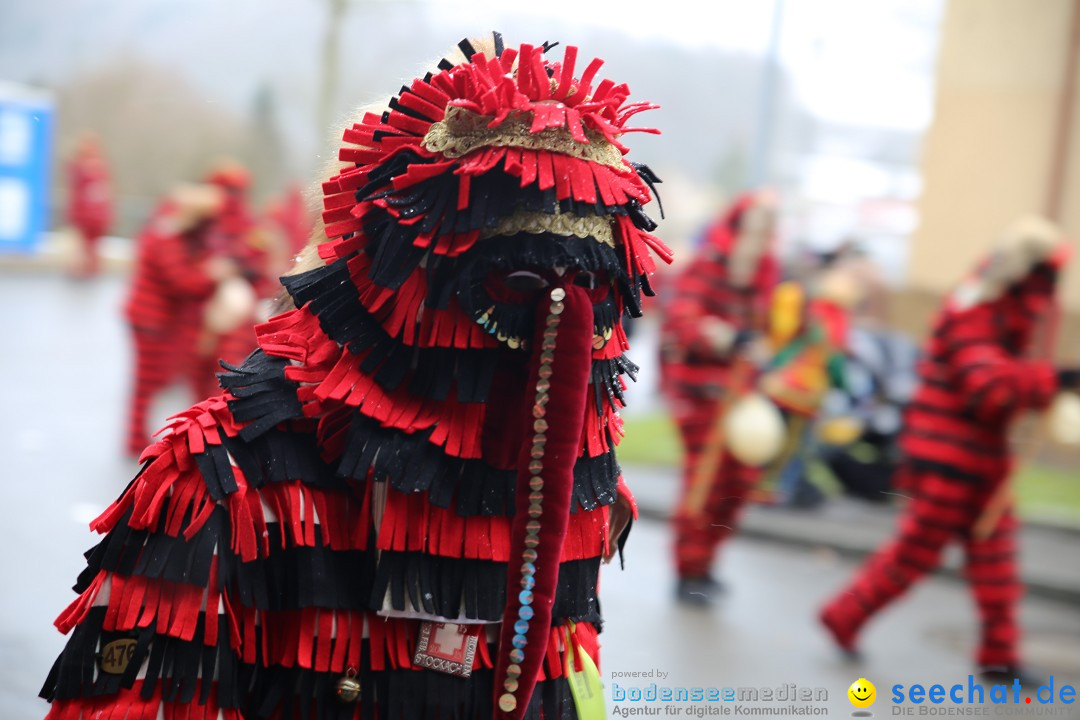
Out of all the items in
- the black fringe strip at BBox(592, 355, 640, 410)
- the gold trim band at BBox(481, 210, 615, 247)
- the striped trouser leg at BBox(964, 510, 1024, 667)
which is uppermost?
the gold trim band at BBox(481, 210, 615, 247)

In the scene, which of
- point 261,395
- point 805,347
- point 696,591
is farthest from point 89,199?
point 261,395

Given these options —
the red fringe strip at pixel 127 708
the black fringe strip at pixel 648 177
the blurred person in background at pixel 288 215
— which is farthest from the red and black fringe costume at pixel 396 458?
the blurred person in background at pixel 288 215

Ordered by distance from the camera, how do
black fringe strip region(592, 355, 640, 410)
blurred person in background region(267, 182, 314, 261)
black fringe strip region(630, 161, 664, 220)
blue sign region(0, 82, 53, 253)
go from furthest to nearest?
blurred person in background region(267, 182, 314, 261)
blue sign region(0, 82, 53, 253)
black fringe strip region(630, 161, 664, 220)
black fringe strip region(592, 355, 640, 410)

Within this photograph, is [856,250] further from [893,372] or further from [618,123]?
[618,123]

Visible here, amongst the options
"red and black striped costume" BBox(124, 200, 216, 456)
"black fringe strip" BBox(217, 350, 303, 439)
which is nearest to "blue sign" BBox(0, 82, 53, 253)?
"red and black striped costume" BBox(124, 200, 216, 456)

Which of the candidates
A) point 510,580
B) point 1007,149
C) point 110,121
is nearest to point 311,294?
point 510,580

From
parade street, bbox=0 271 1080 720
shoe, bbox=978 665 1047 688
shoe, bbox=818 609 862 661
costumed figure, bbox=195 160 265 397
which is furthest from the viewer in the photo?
costumed figure, bbox=195 160 265 397

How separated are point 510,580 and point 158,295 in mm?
5825

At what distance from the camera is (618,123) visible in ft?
5.01

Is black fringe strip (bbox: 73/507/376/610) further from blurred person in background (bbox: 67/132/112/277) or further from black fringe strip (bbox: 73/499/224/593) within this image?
blurred person in background (bbox: 67/132/112/277)

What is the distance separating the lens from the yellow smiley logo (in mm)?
4027

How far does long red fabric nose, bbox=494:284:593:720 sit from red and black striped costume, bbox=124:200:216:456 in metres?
5.49

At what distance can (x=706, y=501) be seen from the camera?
5.46 m

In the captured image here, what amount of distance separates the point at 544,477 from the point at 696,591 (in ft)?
13.5
